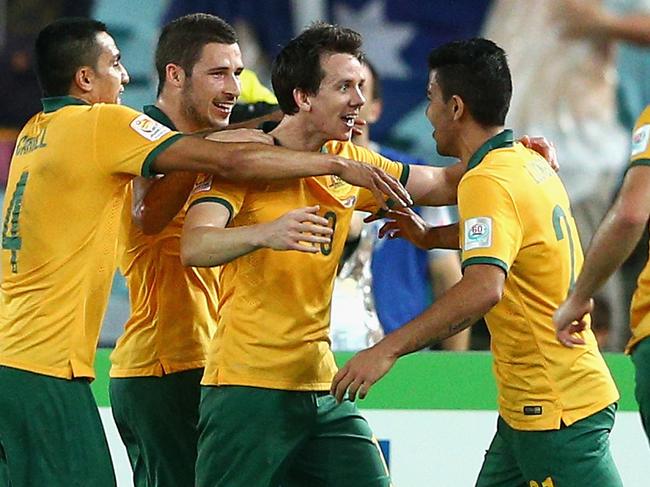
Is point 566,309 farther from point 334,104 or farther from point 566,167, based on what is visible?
point 566,167

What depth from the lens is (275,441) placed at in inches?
172

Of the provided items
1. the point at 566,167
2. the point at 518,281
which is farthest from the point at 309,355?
the point at 566,167

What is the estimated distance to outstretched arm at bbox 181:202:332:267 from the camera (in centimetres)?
403

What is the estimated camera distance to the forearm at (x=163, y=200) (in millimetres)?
4586

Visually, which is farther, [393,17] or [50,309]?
[393,17]

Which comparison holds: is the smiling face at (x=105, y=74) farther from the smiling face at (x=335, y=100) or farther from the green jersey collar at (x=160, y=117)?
the smiling face at (x=335, y=100)

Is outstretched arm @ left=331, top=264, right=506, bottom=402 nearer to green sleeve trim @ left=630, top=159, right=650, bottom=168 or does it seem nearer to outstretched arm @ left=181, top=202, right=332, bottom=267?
outstretched arm @ left=181, top=202, right=332, bottom=267

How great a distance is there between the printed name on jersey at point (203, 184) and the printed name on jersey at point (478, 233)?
0.73 m

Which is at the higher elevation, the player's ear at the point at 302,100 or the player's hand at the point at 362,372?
the player's ear at the point at 302,100

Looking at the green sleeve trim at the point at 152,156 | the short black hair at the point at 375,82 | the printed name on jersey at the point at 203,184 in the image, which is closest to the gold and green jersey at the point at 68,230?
the green sleeve trim at the point at 152,156

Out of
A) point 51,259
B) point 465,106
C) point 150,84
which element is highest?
point 150,84

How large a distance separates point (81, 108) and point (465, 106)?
108cm

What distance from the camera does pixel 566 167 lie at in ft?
21.5

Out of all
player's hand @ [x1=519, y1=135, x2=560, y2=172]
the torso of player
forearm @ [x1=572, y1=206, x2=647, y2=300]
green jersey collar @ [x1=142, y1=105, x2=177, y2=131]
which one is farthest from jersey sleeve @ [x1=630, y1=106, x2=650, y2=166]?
green jersey collar @ [x1=142, y1=105, x2=177, y2=131]
